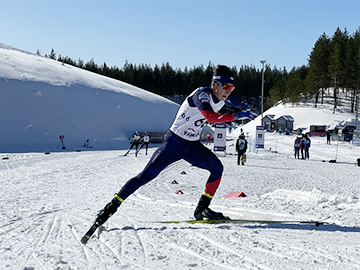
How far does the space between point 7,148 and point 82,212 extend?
32813 millimetres

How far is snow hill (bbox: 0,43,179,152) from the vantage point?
3856 centimetres

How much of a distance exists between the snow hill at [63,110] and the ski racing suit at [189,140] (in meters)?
31.4

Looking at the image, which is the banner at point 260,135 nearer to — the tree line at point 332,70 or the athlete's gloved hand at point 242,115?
the athlete's gloved hand at point 242,115

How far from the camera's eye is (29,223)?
520cm

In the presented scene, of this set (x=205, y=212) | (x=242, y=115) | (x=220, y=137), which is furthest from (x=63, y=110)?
(x=242, y=115)

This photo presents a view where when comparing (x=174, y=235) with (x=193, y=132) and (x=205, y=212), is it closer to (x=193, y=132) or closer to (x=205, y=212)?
(x=205, y=212)

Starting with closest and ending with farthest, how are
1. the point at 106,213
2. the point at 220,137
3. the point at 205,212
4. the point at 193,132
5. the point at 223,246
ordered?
the point at 223,246 → the point at 106,213 → the point at 193,132 → the point at 205,212 → the point at 220,137

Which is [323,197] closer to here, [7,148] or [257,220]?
[257,220]

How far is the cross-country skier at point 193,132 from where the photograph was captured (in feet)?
15.0

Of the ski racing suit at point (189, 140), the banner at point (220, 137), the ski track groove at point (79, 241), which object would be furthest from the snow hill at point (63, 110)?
the ski racing suit at point (189, 140)

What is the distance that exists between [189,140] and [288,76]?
317 feet

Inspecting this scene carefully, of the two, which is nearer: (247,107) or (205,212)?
(247,107)

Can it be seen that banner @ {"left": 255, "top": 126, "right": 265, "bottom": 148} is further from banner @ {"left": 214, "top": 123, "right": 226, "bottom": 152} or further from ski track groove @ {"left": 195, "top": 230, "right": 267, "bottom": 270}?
ski track groove @ {"left": 195, "top": 230, "right": 267, "bottom": 270}

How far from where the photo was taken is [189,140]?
194 inches
